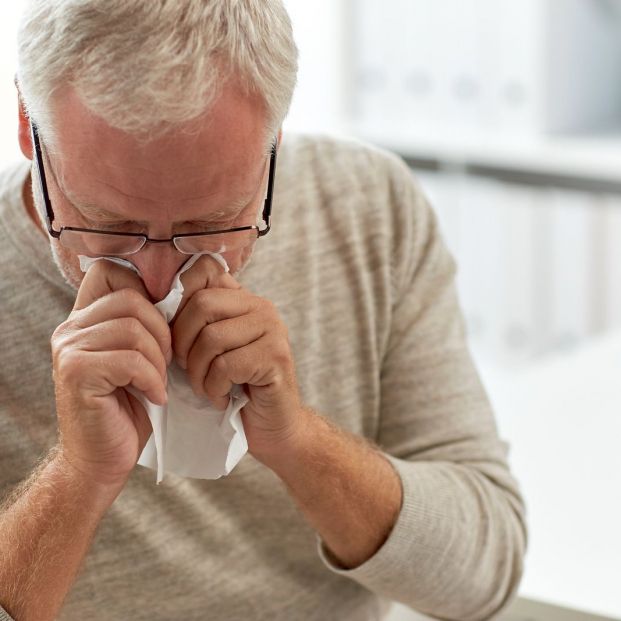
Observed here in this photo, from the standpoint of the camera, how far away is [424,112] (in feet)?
13.2

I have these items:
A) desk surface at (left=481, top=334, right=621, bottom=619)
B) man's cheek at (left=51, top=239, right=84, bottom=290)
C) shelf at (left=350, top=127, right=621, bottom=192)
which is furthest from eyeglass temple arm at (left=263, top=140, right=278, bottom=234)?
shelf at (left=350, top=127, right=621, bottom=192)

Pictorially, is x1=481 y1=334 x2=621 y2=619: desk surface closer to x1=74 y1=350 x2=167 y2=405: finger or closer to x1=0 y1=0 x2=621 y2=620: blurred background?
x1=74 y1=350 x2=167 y2=405: finger

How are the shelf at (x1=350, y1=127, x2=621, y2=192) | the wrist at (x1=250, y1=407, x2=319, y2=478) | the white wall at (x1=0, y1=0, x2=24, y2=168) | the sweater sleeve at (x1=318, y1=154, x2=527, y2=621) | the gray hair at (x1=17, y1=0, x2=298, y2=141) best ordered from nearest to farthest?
1. the gray hair at (x1=17, y1=0, x2=298, y2=141)
2. the wrist at (x1=250, y1=407, x2=319, y2=478)
3. the sweater sleeve at (x1=318, y1=154, x2=527, y2=621)
4. the white wall at (x1=0, y1=0, x2=24, y2=168)
5. the shelf at (x1=350, y1=127, x2=621, y2=192)

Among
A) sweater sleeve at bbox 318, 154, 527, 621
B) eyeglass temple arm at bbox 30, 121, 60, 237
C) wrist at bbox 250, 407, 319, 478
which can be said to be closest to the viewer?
eyeglass temple arm at bbox 30, 121, 60, 237

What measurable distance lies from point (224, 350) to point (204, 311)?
0.15ft

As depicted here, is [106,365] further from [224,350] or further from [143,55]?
[143,55]

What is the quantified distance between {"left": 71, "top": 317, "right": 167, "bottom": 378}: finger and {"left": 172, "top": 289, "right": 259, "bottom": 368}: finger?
1.8 inches

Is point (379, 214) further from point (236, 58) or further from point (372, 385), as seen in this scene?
point (236, 58)

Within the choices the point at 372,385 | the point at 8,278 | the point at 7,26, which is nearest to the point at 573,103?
the point at 7,26

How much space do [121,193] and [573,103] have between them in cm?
296

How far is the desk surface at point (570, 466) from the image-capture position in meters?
1.63

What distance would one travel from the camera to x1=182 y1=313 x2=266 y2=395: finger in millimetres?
1240

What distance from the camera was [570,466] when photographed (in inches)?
74.7

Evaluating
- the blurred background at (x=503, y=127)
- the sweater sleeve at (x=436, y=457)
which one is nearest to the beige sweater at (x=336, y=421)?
the sweater sleeve at (x=436, y=457)
